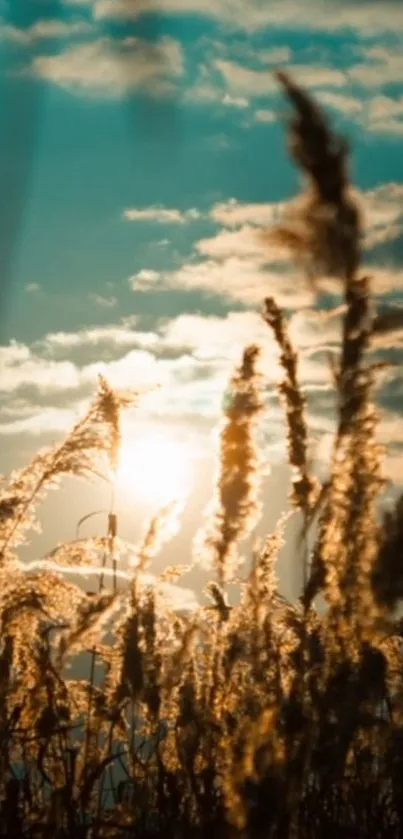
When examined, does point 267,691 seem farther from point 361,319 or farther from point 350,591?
point 361,319

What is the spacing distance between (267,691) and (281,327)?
97 cm

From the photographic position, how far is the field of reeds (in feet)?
7.84

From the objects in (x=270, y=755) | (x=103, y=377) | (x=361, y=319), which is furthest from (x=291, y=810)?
(x=103, y=377)

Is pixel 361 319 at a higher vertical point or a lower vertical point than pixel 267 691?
higher

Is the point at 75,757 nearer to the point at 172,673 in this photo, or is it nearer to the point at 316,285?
the point at 172,673

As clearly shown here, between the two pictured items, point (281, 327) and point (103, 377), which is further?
point (103, 377)

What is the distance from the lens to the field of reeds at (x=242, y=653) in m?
2.39

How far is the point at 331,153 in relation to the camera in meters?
2.62

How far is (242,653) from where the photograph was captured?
324 centimetres

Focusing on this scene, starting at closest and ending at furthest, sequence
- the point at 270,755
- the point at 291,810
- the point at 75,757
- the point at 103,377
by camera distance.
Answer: the point at 270,755
the point at 291,810
the point at 75,757
the point at 103,377

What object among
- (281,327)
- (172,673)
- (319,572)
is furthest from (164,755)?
(281,327)

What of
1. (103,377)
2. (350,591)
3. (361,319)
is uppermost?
(103,377)

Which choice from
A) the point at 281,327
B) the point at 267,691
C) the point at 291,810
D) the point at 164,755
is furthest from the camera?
the point at 164,755

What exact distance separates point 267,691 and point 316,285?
103 centimetres
